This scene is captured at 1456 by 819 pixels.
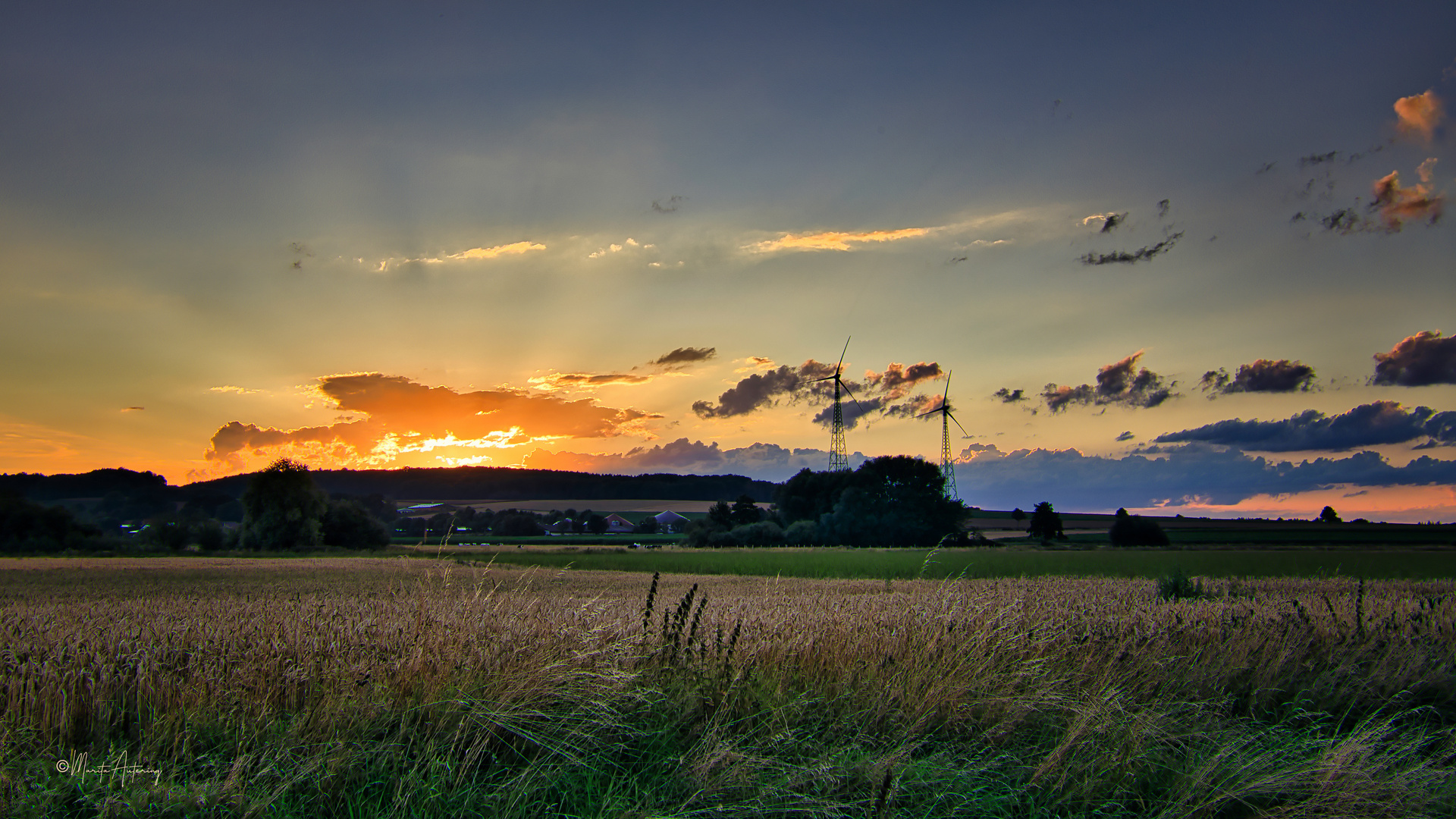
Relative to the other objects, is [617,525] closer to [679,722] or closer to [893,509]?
[893,509]

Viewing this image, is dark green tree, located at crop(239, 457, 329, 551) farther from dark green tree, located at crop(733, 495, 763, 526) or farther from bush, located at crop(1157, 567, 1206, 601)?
bush, located at crop(1157, 567, 1206, 601)

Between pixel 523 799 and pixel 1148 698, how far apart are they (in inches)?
271

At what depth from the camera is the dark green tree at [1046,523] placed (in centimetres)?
10275

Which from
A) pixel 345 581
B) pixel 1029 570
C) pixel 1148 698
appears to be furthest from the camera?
pixel 1029 570

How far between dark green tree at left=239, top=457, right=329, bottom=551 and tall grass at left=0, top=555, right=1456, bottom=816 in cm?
8131

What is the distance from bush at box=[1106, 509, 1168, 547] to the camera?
293ft

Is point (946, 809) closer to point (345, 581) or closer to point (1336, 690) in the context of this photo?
point (1336, 690)

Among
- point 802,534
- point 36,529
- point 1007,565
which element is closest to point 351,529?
point 36,529

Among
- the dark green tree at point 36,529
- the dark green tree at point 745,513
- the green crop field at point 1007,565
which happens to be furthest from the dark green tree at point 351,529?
the dark green tree at point 745,513

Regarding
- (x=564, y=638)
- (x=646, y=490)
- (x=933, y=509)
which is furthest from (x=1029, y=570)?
(x=646, y=490)

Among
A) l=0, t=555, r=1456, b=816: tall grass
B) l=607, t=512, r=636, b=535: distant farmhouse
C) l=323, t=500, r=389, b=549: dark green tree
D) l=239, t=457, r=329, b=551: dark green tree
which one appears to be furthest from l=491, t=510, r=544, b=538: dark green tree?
l=0, t=555, r=1456, b=816: tall grass

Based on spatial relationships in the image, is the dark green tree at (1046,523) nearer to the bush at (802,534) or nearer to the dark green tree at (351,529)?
the bush at (802,534)

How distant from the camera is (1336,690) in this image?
920 cm

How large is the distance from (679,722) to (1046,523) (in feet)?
352
